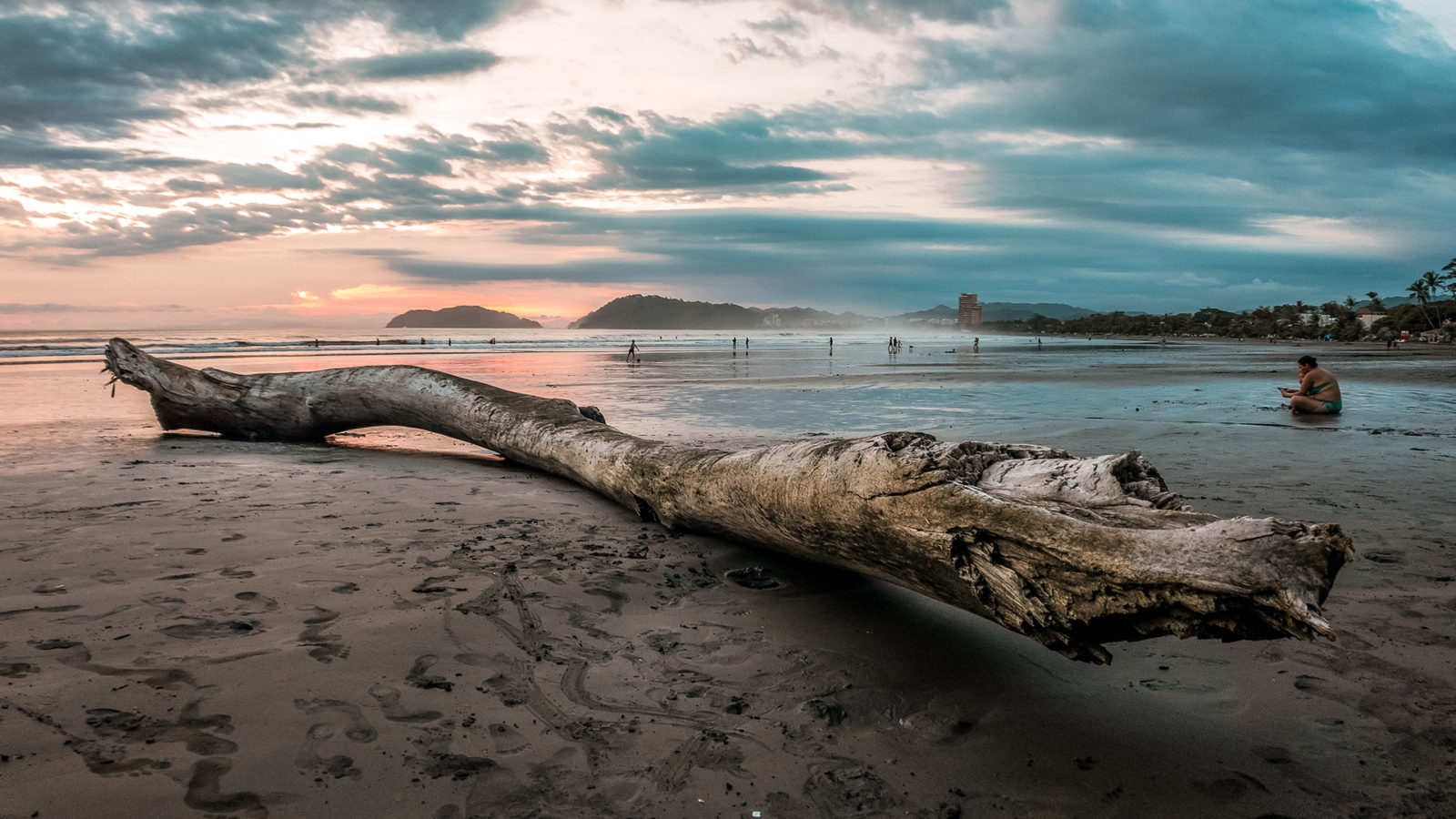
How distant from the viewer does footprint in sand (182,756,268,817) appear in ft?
6.87

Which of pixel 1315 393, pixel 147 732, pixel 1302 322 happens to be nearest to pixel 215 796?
pixel 147 732

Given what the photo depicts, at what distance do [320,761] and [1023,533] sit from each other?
2397 mm

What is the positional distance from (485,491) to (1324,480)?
24.7 ft

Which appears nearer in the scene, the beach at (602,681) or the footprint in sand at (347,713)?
the beach at (602,681)

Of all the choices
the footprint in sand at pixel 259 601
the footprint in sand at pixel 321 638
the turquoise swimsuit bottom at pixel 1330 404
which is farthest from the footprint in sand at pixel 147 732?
the turquoise swimsuit bottom at pixel 1330 404

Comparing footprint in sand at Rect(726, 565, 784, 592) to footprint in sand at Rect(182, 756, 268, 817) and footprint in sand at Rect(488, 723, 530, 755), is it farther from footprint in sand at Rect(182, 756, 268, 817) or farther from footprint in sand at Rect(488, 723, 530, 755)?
footprint in sand at Rect(182, 756, 268, 817)

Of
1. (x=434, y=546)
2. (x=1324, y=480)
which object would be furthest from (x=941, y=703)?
(x=1324, y=480)

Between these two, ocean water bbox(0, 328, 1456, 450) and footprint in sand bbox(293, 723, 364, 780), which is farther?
ocean water bbox(0, 328, 1456, 450)

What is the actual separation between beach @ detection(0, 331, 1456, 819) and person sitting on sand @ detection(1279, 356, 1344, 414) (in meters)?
8.27

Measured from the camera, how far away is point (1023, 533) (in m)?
2.58

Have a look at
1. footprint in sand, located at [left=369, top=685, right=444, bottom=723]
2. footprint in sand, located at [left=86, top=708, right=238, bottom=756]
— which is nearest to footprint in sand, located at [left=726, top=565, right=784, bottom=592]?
footprint in sand, located at [left=369, top=685, right=444, bottom=723]

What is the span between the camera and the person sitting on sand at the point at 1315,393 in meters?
12.7

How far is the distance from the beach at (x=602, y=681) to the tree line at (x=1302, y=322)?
79586 mm

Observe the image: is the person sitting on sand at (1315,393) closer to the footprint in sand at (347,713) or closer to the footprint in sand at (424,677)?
the footprint in sand at (424,677)
